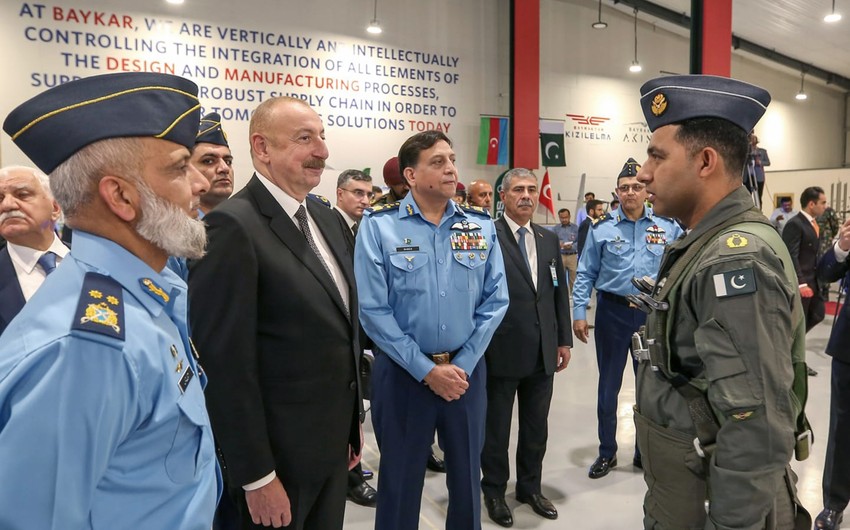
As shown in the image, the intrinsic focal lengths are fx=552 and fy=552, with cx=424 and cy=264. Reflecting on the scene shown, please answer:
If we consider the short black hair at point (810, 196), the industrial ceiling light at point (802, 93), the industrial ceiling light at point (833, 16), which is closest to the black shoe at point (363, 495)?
the short black hair at point (810, 196)

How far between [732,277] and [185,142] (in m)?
1.17

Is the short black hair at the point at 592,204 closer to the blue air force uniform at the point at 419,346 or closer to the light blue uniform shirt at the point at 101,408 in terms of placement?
the blue air force uniform at the point at 419,346

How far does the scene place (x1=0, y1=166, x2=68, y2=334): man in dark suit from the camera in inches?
81.9

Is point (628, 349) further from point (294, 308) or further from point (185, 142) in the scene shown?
point (185, 142)

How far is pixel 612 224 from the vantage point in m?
3.55

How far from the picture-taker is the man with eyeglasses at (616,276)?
3.38 meters

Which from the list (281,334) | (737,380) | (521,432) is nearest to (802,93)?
(521,432)

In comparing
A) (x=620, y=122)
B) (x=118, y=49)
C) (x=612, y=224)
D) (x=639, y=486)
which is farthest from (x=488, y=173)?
(x=639, y=486)

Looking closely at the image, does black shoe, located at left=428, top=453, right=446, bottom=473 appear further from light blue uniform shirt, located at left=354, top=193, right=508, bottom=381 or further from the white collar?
the white collar

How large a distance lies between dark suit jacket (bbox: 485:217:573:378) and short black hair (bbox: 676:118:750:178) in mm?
1592

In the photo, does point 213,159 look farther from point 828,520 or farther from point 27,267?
point 828,520

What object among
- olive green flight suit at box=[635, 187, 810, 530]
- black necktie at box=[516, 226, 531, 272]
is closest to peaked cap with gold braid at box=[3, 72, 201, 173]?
olive green flight suit at box=[635, 187, 810, 530]

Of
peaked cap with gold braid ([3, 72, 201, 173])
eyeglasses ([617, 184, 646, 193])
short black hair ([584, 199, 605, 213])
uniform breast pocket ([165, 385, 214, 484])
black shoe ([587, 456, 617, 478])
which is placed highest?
short black hair ([584, 199, 605, 213])

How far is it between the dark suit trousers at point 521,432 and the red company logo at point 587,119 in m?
9.18
